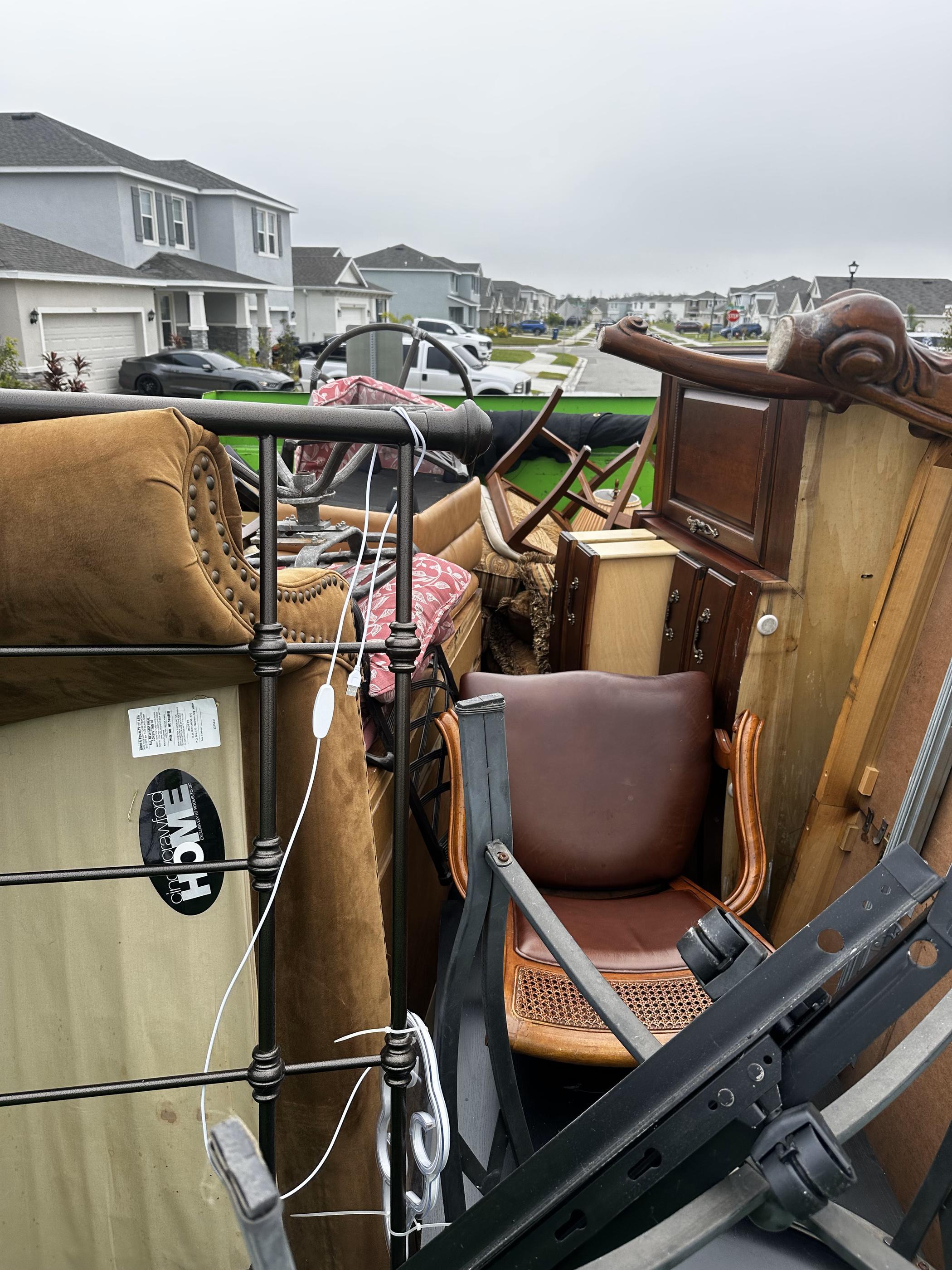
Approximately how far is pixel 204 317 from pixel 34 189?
15.6 ft

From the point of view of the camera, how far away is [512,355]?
37.0m

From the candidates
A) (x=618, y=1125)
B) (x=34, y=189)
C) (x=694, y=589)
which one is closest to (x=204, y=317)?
(x=34, y=189)

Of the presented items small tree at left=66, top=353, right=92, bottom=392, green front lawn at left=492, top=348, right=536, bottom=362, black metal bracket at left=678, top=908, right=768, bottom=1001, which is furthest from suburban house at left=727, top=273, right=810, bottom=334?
black metal bracket at left=678, top=908, right=768, bottom=1001

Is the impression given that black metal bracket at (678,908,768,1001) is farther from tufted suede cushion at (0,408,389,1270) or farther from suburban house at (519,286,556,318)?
suburban house at (519,286,556,318)

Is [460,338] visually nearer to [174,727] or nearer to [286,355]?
[286,355]

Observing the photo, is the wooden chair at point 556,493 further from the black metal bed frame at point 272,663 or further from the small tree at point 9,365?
the small tree at point 9,365

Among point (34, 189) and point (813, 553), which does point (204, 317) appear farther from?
point (813, 553)

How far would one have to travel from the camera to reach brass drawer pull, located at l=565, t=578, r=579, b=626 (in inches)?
102

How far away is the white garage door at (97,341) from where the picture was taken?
16.4 meters

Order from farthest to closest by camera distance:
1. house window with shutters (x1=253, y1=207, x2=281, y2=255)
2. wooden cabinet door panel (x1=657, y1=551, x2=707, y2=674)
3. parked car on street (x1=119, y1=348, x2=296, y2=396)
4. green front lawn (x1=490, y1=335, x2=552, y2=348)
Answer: green front lawn (x1=490, y1=335, x2=552, y2=348), house window with shutters (x1=253, y1=207, x2=281, y2=255), parked car on street (x1=119, y1=348, x2=296, y2=396), wooden cabinet door panel (x1=657, y1=551, x2=707, y2=674)

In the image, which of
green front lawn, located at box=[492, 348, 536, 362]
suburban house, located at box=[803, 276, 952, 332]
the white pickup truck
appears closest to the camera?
the white pickup truck

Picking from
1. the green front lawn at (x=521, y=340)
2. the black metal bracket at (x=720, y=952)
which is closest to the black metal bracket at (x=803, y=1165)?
the black metal bracket at (x=720, y=952)

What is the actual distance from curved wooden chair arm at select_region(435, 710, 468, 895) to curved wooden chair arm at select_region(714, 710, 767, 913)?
1.90 feet

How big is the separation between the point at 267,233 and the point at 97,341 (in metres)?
10.8
